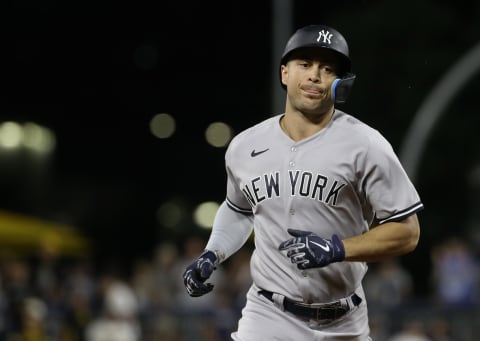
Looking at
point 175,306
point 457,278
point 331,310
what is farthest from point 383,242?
point 457,278

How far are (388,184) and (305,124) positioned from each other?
1.77 ft

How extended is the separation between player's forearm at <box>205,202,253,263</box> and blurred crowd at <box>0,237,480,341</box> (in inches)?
286

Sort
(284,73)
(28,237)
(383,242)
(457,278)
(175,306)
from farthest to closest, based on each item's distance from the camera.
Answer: (28,237)
(457,278)
(175,306)
(284,73)
(383,242)

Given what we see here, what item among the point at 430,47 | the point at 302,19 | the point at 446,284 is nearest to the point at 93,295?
the point at 446,284

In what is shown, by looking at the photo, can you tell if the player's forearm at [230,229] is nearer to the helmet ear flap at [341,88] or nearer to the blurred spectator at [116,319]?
the helmet ear flap at [341,88]

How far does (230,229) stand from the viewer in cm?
554

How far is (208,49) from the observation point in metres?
35.0

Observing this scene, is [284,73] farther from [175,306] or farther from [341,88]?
[175,306]

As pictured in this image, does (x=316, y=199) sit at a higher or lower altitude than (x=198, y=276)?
higher

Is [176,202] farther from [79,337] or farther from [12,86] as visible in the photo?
[79,337]

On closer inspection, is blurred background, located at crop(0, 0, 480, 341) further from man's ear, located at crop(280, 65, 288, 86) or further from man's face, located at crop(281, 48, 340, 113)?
man's face, located at crop(281, 48, 340, 113)

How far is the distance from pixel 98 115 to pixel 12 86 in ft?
13.7

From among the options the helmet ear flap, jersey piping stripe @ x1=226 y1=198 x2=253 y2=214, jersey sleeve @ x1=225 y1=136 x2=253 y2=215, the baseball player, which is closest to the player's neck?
the baseball player

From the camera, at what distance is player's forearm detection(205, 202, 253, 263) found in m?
5.49
